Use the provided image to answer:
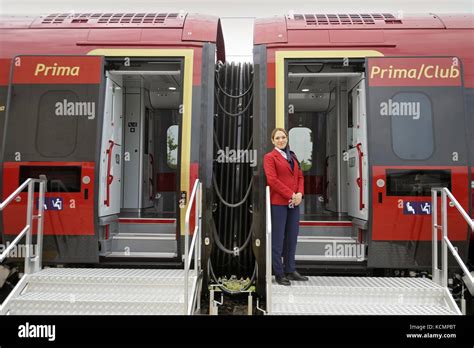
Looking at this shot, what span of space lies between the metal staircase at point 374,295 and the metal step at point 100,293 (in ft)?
3.10

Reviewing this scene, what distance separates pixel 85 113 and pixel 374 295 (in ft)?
11.3

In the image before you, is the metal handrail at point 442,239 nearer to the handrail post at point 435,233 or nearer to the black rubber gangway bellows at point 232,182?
the handrail post at point 435,233

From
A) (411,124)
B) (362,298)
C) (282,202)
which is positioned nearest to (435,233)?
(362,298)

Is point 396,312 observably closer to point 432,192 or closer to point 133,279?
point 432,192

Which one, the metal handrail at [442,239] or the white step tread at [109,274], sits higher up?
the metal handrail at [442,239]

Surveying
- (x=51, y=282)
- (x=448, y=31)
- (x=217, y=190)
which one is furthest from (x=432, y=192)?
(x=51, y=282)

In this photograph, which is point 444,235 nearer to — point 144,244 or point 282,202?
point 282,202

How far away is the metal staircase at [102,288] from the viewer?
326 cm

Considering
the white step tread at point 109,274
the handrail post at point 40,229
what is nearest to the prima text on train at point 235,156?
the white step tread at point 109,274

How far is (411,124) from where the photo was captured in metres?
3.87

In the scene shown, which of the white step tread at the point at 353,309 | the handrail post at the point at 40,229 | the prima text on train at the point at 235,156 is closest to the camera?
the white step tread at the point at 353,309

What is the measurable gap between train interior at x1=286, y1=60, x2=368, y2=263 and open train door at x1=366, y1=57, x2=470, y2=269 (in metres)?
0.21

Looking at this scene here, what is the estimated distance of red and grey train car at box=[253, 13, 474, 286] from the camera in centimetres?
378

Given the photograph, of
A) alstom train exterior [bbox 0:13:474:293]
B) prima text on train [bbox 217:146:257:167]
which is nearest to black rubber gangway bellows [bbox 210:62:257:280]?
prima text on train [bbox 217:146:257:167]
